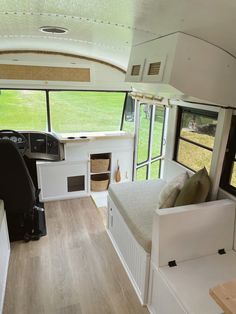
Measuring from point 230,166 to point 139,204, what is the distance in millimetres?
935

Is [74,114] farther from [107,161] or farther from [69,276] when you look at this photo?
[69,276]

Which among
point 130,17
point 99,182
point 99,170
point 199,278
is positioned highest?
point 130,17

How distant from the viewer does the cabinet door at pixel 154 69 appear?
5.29ft

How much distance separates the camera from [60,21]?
59.8 inches

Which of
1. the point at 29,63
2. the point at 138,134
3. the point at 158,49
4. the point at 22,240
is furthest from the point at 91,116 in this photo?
the point at 158,49

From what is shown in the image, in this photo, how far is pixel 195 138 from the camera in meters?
2.53

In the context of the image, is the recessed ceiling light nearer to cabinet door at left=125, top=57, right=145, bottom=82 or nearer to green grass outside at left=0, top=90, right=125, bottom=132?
cabinet door at left=125, top=57, right=145, bottom=82

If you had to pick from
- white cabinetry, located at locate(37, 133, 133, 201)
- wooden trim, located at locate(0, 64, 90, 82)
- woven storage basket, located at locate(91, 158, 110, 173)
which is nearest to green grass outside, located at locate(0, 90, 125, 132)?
wooden trim, located at locate(0, 64, 90, 82)

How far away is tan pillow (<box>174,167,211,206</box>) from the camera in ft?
6.27

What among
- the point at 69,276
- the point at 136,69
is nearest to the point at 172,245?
the point at 69,276

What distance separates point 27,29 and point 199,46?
1.30 metres

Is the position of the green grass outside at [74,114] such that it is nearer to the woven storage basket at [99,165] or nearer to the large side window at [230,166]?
the woven storage basket at [99,165]

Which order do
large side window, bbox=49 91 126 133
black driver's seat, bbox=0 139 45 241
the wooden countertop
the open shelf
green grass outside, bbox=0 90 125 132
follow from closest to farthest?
the wooden countertop < black driver's seat, bbox=0 139 45 241 < green grass outside, bbox=0 90 125 132 < large side window, bbox=49 91 126 133 < the open shelf

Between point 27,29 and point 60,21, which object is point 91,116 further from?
point 60,21
